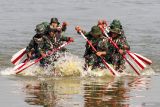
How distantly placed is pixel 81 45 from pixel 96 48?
1056cm

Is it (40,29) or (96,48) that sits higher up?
(40,29)

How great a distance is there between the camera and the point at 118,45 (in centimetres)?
2286

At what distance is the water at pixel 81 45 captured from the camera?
56.2ft

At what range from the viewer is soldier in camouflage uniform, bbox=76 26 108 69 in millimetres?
22562

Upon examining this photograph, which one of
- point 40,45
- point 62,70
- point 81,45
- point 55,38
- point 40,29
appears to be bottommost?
point 81,45

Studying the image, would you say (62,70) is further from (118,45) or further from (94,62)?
(118,45)

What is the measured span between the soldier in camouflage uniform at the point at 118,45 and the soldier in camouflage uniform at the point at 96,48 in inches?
14.8

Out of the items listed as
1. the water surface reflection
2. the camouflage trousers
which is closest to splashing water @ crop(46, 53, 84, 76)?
the camouflage trousers

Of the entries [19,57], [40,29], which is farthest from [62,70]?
[19,57]

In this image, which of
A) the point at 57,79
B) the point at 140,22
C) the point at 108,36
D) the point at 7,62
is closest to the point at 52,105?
the point at 57,79

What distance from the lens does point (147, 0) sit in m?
60.4

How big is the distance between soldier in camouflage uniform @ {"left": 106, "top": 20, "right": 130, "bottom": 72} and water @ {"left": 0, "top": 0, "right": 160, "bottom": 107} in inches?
41.6

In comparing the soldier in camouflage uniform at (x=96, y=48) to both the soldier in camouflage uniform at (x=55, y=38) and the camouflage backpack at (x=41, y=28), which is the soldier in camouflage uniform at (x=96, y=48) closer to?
the soldier in camouflage uniform at (x=55, y=38)

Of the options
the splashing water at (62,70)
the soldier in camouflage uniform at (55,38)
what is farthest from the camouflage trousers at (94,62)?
the soldier in camouflage uniform at (55,38)
